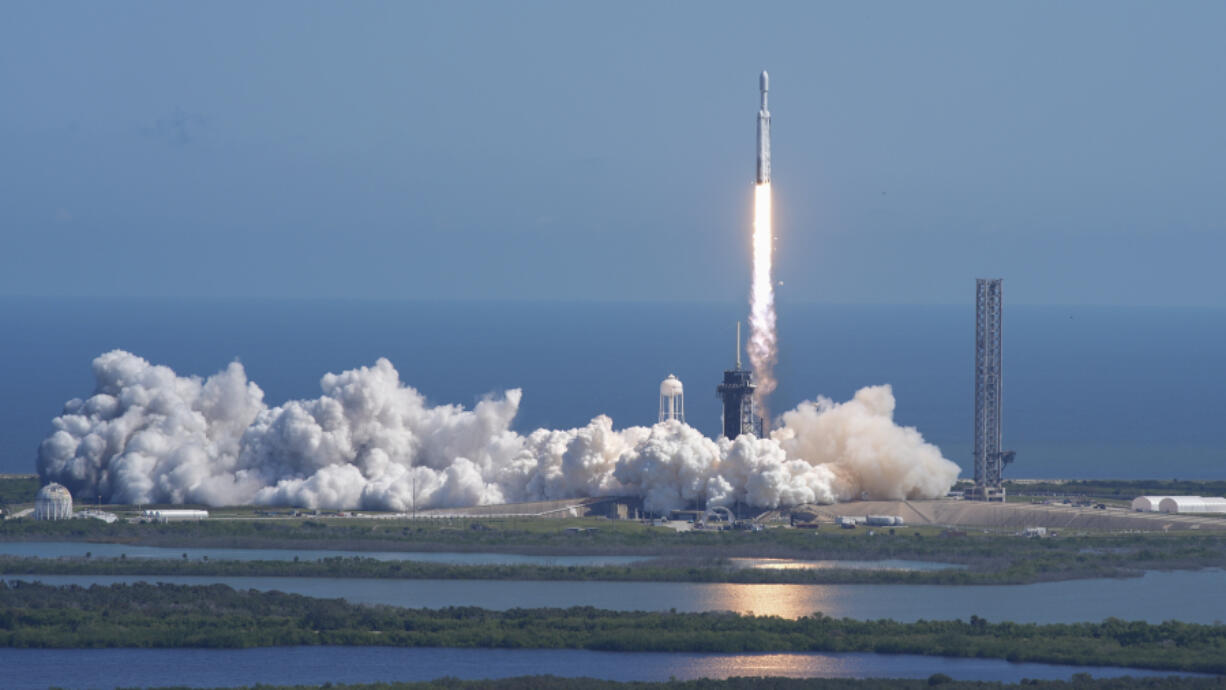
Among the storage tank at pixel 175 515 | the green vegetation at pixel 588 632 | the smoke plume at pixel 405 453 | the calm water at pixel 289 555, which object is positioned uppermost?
the smoke plume at pixel 405 453

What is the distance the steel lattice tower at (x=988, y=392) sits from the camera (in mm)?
94125

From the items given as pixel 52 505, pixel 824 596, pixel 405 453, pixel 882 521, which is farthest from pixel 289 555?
pixel 882 521

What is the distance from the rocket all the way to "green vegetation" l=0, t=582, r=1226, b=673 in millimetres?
28262

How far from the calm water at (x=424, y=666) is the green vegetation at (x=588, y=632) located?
1.82 ft

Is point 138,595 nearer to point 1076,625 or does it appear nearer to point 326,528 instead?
point 326,528

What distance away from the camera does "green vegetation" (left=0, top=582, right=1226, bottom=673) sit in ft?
206

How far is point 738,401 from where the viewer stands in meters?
94.9

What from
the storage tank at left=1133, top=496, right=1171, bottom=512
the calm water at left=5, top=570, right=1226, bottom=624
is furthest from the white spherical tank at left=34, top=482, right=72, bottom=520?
the storage tank at left=1133, top=496, right=1171, bottom=512

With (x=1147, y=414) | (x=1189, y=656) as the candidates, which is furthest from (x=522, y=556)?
(x=1147, y=414)

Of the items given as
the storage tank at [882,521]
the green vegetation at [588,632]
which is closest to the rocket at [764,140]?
the storage tank at [882,521]

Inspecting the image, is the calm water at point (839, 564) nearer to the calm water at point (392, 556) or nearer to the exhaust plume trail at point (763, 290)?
the calm water at point (392, 556)

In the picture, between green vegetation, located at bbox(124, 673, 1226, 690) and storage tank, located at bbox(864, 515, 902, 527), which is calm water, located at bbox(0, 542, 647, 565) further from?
green vegetation, located at bbox(124, 673, 1226, 690)

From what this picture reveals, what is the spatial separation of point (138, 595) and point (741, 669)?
2115 centimetres

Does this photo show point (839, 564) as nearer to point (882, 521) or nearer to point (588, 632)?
point (882, 521)
